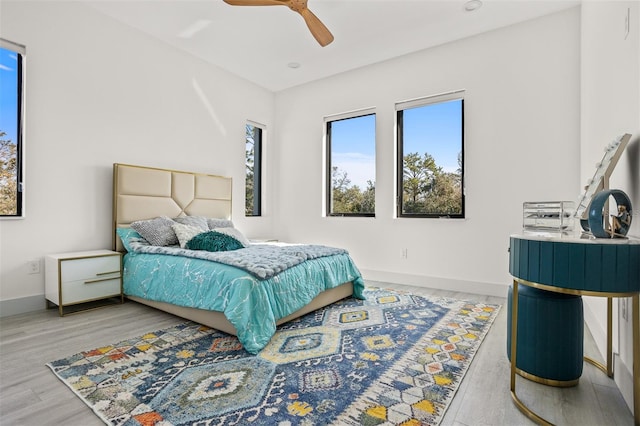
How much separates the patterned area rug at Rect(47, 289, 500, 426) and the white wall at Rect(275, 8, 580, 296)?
3.95 ft

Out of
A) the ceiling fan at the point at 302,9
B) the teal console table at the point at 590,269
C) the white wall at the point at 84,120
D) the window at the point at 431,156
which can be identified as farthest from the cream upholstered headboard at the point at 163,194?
the teal console table at the point at 590,269

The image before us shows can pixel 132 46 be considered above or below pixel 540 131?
above

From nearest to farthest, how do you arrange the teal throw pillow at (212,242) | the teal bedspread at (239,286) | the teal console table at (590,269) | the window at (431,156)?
the teal console table at (590,269)
the teal bedspread at (239,286)
the teal throw pillow at (212,242)
the window at (431,156)

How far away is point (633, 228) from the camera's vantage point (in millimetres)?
1577

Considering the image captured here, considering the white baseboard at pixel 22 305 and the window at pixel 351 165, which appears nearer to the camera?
the white baseboard at pixel 22 305

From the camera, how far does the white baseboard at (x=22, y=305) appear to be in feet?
8.86

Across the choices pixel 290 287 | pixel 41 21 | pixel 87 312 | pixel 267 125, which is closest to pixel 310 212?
pixel 267 125

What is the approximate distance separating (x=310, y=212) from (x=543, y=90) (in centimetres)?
318

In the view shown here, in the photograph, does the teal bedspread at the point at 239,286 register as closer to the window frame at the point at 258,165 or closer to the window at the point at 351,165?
the window at the point at 351,165

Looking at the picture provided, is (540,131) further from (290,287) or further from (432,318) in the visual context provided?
(290,287)

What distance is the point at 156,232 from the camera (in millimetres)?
3266

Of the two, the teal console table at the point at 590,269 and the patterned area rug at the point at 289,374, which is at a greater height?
the teal console table at the point at 590,269

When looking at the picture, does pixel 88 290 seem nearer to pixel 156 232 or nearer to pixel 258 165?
pixel 156 232

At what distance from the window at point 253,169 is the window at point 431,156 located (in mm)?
2255
